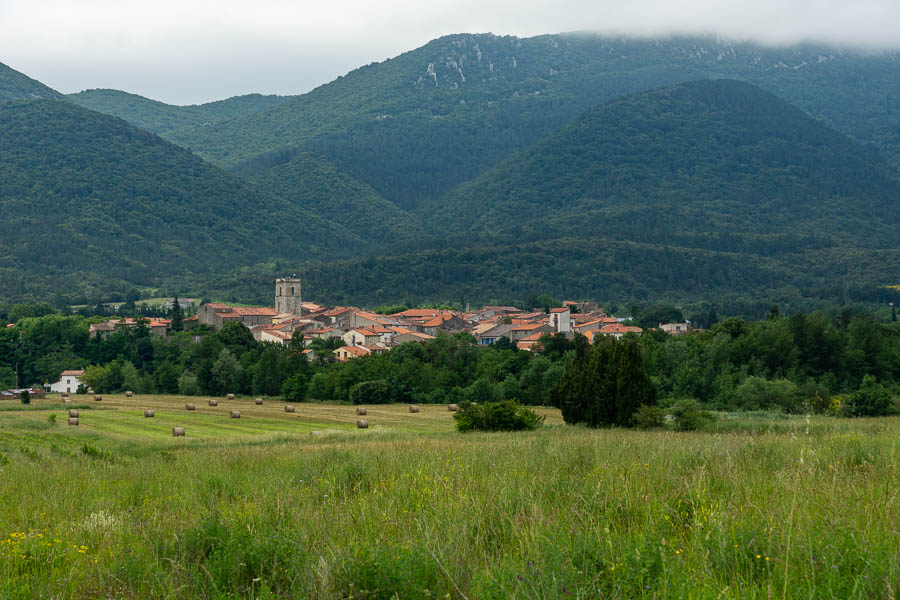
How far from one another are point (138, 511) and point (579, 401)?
28837mm

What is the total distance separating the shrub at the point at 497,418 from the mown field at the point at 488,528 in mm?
21394

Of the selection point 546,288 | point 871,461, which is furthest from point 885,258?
point 871,461

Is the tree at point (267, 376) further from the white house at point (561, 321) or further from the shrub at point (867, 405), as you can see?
the white house at point (561, 321)

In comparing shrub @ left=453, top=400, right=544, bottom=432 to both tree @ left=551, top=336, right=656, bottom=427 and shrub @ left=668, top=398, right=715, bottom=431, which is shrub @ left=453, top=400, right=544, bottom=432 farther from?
shrub @ left=668, top=398, right=715, bottom=431

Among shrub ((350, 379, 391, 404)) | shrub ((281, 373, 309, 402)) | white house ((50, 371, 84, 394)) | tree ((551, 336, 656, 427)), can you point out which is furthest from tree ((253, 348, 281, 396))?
tree ((551, 336, 656, 427))

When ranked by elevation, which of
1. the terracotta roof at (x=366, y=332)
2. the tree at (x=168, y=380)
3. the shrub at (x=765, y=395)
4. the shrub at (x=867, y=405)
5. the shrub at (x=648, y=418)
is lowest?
the tree at (x=168, y=380)

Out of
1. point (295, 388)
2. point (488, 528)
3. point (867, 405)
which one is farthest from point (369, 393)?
point (488, 528)

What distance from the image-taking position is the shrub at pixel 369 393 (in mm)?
56906

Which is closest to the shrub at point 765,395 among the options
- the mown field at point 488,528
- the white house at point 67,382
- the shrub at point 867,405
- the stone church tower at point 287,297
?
the shrub at point 867,405

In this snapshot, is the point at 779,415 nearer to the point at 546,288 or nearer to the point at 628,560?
the point at 628,560

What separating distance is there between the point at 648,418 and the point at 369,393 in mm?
29005

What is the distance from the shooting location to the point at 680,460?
8.95 m

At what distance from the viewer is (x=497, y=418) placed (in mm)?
32188

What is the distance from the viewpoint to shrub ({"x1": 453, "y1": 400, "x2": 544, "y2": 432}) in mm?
31812
